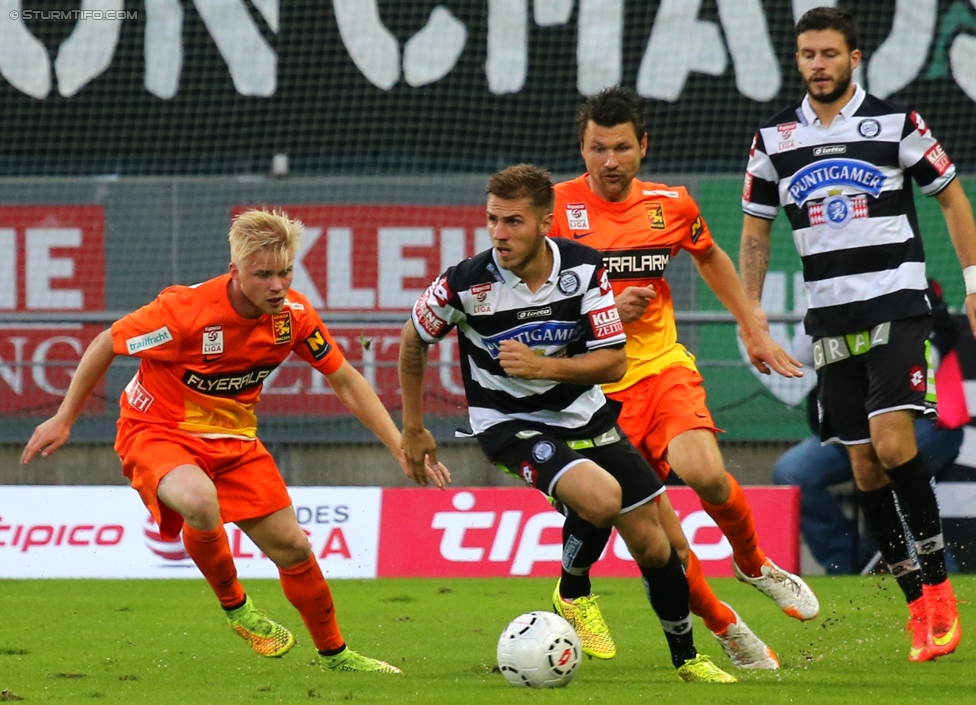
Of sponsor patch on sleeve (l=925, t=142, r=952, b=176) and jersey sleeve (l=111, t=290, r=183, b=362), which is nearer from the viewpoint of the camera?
jersey sleeve (l=111, t=290, r=183, b=362)

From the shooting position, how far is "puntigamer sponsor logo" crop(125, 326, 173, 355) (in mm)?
5613

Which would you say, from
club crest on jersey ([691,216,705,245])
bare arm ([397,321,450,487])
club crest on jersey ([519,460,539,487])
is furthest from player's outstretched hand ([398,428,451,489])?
club crest on jersey ([691,216,705,245])

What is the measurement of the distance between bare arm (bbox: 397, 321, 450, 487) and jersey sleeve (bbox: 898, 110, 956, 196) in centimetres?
206

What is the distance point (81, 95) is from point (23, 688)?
317 inches

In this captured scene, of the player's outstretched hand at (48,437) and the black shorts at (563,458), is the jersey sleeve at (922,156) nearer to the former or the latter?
the black shorts at (563,458)

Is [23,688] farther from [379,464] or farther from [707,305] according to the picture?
[707,305]

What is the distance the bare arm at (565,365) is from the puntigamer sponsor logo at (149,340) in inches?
56.4

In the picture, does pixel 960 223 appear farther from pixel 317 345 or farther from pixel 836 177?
pixel 317 345

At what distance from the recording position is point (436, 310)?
16.6 feet

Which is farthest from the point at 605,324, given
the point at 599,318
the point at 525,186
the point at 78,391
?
the point at 78,391

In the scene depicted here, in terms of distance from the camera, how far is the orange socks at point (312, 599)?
18.2 feet

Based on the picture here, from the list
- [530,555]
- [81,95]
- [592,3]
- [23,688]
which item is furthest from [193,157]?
[23,688]

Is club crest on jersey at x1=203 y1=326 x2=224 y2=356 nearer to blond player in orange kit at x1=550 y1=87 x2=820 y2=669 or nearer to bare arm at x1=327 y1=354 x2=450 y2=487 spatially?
bare arm at x1=327 y1=354 x2=450 y2=487

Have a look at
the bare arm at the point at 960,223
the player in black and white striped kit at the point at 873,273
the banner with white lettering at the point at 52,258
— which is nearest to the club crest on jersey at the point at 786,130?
the player in black and white striped kit at the point at 873,273
